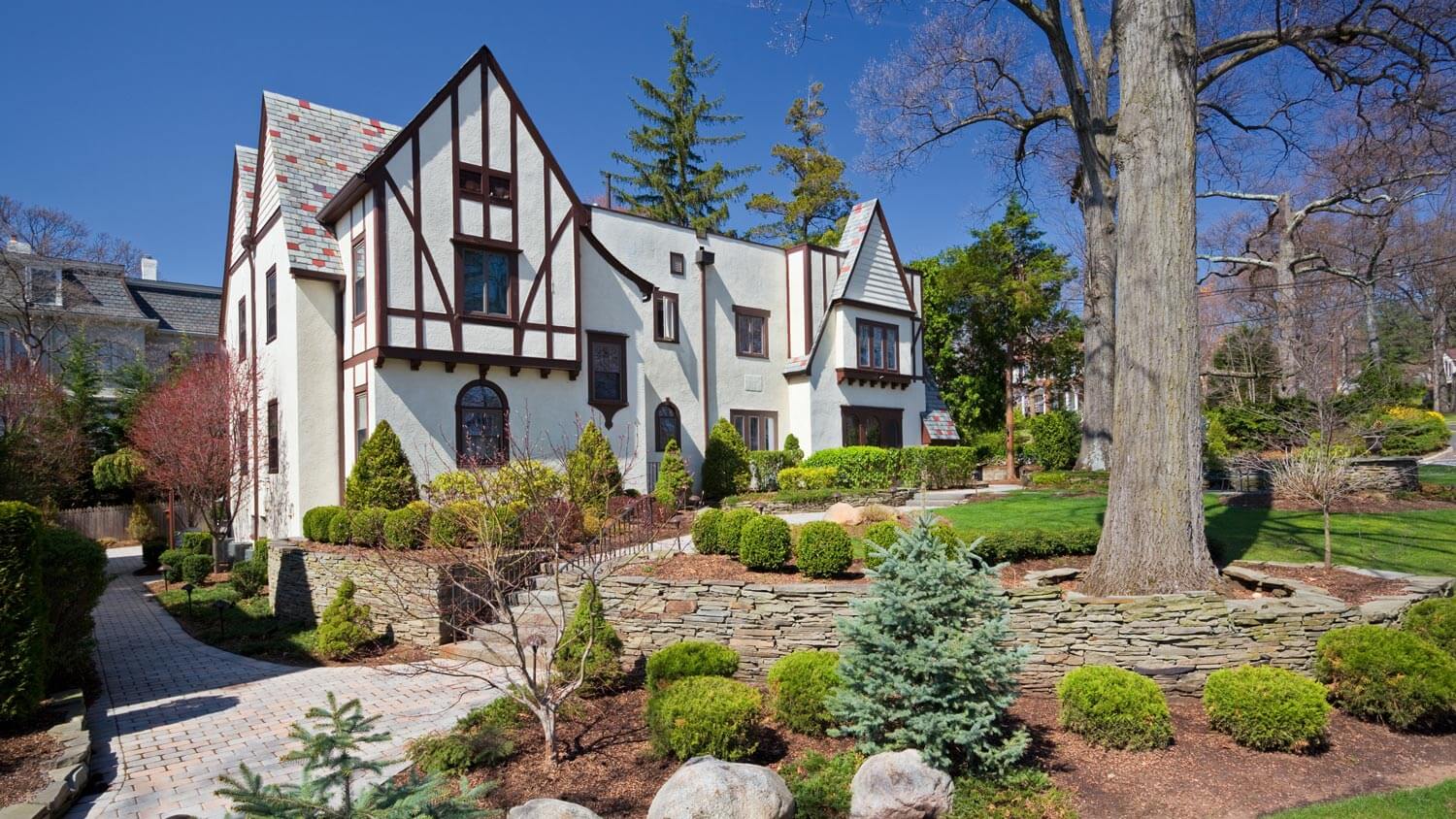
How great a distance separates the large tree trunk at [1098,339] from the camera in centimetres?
1769

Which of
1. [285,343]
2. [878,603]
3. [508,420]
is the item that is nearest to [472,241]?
[508,420]

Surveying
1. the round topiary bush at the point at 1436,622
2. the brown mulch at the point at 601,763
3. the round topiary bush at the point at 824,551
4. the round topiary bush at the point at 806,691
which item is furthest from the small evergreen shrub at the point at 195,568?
the round topiary bush at the point at 1436,622

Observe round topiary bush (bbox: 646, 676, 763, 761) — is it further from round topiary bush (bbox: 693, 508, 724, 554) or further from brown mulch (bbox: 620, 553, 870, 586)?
round topiary bush (bbox: 693, 508, 724, 554)

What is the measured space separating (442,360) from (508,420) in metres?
1.91

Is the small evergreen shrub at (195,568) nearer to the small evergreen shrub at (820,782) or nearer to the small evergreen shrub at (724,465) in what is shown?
the small evergreen shrub at (724,465)

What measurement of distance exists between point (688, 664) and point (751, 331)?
15807 mm

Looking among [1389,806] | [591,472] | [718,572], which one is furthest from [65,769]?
[1389,806]

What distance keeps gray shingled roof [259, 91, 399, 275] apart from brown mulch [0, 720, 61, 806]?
10.7 m

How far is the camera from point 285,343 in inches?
645

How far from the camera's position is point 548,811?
14.8ft

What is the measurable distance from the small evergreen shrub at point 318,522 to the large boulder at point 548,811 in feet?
36.8

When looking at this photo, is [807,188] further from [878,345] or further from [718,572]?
[718,572]

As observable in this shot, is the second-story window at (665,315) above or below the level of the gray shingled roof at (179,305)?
below

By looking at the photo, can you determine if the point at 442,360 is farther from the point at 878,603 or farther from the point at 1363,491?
the point at 1363,491
